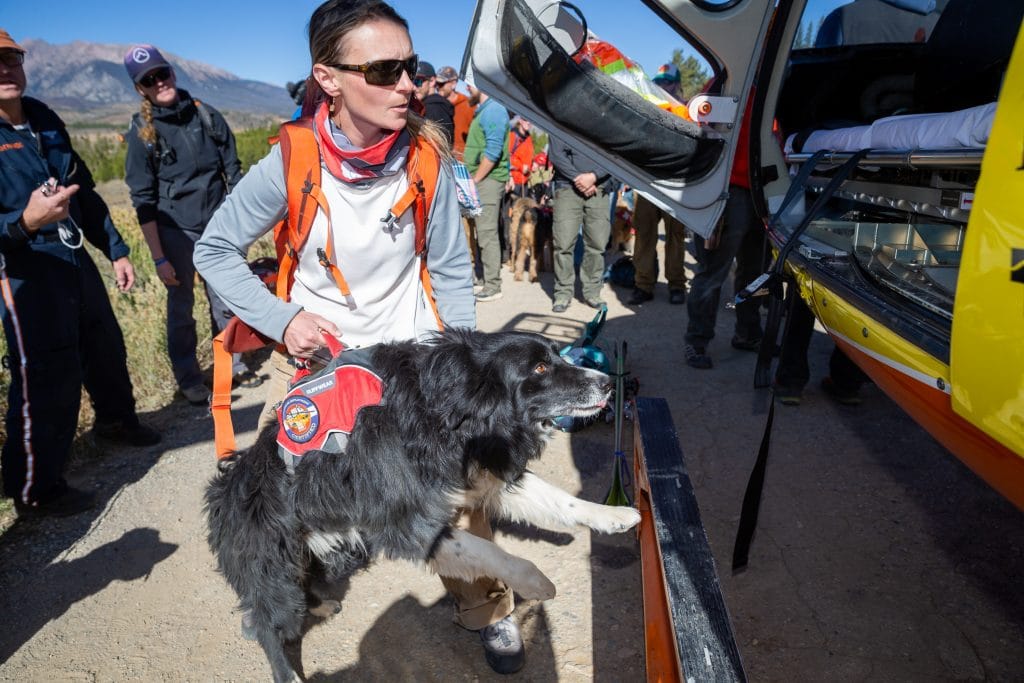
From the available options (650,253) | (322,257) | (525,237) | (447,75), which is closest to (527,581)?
(322,257)

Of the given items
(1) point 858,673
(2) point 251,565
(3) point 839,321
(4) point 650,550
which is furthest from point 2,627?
(3) point 839,321

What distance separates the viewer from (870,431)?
153 inches

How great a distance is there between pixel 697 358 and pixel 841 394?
119 centimetres

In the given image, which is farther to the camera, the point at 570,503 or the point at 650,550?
the point at 570,503

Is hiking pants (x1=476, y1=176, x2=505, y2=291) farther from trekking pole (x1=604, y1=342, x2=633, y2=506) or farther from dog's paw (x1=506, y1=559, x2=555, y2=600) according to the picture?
dog's paw (x1=506, y1=559, x2=555, y2=600)

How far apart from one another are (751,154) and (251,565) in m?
3.62

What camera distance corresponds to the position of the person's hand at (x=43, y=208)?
112 inches

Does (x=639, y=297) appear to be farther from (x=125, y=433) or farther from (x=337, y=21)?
(x=337, y=21)

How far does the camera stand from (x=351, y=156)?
1.95 metres

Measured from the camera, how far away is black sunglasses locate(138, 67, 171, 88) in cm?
426

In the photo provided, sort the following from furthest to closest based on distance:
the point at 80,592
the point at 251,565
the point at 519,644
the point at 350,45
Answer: the point at 80,592 < the point at 519,644 < the point at 251,565 < the point at 350,45

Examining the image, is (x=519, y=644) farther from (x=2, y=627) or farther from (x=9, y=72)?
(x=9, y=72)

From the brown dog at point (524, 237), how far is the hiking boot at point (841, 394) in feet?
16.2

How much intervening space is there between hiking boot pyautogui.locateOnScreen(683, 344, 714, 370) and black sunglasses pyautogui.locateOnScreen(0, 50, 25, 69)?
502cm
